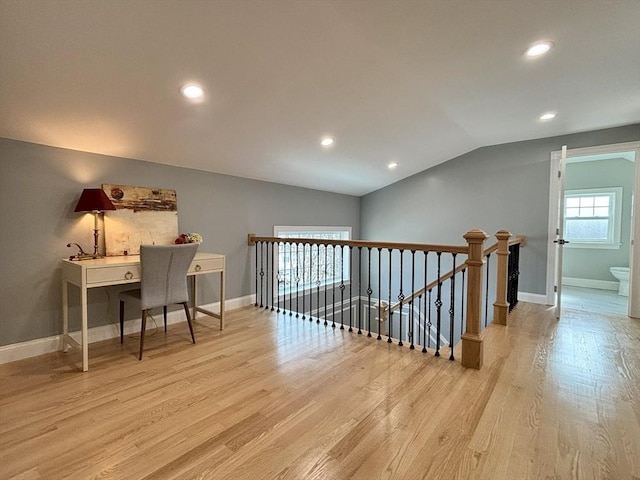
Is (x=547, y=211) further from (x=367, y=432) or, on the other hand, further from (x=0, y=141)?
(x=0, y=141)

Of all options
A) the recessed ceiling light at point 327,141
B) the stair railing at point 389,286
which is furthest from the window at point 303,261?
the recessed ceiling light at point 327,141

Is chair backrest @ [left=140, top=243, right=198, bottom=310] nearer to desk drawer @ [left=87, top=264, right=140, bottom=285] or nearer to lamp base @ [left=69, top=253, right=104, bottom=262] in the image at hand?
desk drawer @ [left=87, top=264, right=140, bottom=285]

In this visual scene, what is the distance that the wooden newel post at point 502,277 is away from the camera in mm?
3352

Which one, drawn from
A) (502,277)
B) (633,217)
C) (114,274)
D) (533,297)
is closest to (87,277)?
(114,274)

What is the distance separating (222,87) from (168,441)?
227cm

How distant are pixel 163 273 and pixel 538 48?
3329 mm

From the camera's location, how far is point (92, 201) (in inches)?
104

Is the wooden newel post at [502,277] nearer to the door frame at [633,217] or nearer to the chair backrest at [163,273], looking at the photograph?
the door frame at [633,217]

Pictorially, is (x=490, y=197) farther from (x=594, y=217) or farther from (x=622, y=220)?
(x=622, y=220)

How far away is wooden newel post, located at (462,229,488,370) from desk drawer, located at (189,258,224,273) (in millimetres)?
2314

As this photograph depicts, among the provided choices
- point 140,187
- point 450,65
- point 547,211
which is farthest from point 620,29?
point 140,187

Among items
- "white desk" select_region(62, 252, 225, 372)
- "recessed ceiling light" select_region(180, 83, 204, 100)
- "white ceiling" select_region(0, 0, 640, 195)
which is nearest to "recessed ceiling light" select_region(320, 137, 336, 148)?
"white ceiling" select_region(0, 0, 640, 195)

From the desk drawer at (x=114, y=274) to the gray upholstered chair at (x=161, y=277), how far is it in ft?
0.33

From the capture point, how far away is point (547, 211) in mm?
4203
